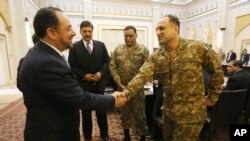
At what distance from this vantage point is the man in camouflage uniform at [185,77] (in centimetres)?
151

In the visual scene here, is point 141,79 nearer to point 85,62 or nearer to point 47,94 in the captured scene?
point 47,94

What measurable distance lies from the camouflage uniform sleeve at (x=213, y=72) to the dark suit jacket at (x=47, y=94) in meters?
1.01

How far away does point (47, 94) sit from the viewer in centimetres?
112

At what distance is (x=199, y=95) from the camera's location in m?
1.54

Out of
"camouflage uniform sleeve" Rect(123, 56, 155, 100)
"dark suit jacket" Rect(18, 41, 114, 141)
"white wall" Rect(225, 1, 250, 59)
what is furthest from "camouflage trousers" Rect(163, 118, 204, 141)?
"white wall" Rect(225, 1, 250, 59)

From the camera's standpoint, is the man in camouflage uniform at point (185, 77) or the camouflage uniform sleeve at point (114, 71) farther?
the camouflage uniform sleeve at point (114, 71)

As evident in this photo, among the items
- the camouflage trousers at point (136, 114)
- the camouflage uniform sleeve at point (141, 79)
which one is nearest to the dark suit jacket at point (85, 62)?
the camouflage trousers at point (136, 114)

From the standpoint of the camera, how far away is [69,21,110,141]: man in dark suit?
7.97ft

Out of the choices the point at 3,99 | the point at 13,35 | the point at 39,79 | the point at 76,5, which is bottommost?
the point at 3,99

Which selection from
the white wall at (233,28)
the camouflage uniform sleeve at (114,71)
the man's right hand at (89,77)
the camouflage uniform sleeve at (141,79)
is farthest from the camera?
the white wall at (233,28)

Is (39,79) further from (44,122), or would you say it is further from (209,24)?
(209,24)

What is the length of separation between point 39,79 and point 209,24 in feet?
40.7

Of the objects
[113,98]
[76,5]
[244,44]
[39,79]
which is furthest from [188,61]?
[76,5]

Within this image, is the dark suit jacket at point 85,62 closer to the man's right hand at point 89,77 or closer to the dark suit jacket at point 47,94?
the man's right hand at point 89,77
